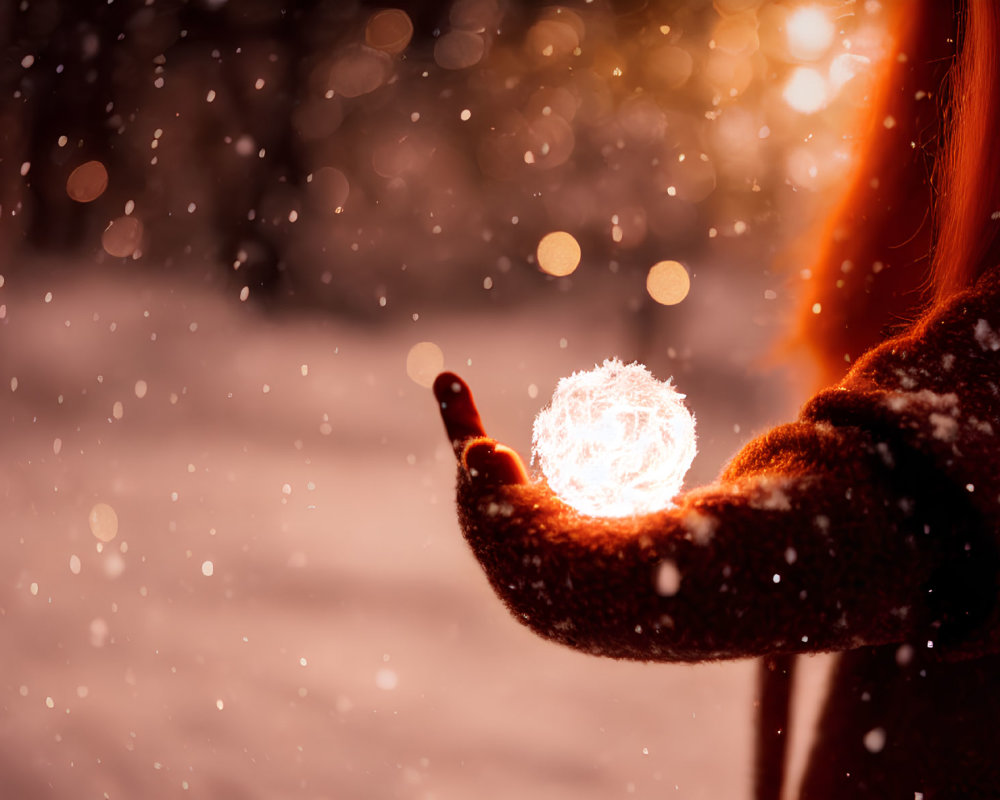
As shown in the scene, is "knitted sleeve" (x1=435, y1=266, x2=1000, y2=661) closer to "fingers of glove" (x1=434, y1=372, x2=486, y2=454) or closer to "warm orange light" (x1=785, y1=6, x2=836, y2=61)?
"fingers of glove" (x1=434, y1=372, x2=486, y2=454)

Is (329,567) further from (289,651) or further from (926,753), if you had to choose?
(926,753)

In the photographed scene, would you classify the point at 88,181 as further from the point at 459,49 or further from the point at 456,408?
the point at 456,408

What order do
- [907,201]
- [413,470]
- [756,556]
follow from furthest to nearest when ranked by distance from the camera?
[413,470]
[907,201]
[756,556]

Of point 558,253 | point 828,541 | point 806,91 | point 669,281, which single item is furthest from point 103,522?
point 806,91

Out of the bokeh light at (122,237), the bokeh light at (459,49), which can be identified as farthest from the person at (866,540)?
the bokeh light at (122,237)

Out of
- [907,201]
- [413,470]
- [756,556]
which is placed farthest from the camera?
[413,470]

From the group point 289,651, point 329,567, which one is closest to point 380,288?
point 329,567
